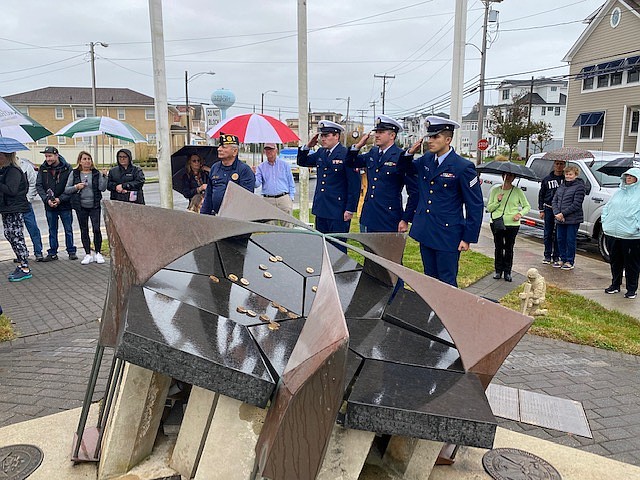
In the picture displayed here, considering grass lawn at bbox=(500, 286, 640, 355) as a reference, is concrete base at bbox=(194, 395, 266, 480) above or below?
above

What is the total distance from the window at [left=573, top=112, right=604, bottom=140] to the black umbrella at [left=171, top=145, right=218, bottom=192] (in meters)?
24.8

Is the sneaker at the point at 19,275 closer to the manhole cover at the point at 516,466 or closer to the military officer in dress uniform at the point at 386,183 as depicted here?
the military officer in dress uniform at the point at 386,183

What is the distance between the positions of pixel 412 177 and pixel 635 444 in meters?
3.22

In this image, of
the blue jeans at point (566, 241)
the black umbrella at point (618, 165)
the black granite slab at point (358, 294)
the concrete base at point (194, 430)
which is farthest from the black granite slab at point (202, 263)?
the black umbrella at point (618, 165)

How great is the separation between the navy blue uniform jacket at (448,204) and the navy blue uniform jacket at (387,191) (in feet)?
1.88

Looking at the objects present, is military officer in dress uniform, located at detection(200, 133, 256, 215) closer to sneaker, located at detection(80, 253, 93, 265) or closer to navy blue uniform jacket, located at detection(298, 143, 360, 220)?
navy blue uniform jacket, located at detection(298, 143, 360, 220)

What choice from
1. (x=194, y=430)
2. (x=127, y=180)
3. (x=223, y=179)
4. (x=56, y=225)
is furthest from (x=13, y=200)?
(x=194, y=430)

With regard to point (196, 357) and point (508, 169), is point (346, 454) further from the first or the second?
point (508, 169)

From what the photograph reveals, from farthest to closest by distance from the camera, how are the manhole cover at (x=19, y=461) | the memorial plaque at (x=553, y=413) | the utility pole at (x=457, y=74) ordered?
the utility pole at (x=457, y=74), the memorial plaque at (x=553, y=413), the manhole cover at (x=19, y=461)

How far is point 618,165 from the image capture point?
28.9ft

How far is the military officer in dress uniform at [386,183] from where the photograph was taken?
5605 millimetres

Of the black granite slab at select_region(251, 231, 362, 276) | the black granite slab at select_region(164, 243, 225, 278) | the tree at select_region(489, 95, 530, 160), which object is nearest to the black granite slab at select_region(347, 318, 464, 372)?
the black granite slab at select_region(251, 231, 362, 276)

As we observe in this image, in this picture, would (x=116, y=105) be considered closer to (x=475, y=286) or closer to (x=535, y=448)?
(x=475, y=286)

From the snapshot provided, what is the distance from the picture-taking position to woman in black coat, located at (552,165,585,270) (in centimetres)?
761
